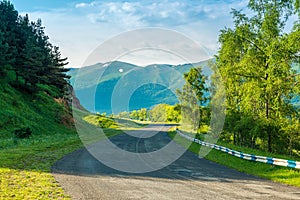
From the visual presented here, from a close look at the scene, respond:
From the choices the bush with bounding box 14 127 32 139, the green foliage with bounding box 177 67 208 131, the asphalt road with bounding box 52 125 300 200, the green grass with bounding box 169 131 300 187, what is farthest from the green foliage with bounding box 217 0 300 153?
the bush with bounding box 14 127 32 139

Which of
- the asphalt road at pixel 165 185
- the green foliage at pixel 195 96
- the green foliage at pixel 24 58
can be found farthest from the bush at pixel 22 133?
the green foliage at pixel 195 96

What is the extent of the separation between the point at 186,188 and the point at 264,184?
11.0ft

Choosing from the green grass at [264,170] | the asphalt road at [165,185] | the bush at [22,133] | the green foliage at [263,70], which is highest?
the green foliage at [263,70]

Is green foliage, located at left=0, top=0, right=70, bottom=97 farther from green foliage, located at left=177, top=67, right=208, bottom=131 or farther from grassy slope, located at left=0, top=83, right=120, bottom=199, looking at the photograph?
green foliage, located at left=177, top=67, right=208, bottom=131

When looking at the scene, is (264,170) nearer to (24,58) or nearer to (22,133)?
(22,133)

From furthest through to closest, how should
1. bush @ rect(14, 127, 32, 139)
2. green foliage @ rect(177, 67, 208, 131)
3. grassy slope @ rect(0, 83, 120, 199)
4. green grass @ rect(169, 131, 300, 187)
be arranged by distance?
green foliage @ rect(177, 67, 208, 131), bush @ rect(14, 127, 32, 139), green grass @ rect(169, 131, 300, 187), grassy slope @ rect(0, 83, 120, 199)

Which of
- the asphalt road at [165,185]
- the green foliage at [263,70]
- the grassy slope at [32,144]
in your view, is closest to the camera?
the asphalt road at [165,185]

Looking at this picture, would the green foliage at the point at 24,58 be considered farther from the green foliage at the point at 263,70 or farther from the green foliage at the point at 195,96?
the green foliage at the point at 263,70

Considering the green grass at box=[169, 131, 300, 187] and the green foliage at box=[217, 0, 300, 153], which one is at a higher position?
the green foliage at box=[217, 0, 300, 153]

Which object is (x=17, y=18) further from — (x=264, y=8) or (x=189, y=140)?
(x=264, y=8)

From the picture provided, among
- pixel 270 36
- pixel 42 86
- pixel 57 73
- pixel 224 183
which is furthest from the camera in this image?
pixel 57 73

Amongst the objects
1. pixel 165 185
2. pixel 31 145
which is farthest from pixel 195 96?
pixel 165 185

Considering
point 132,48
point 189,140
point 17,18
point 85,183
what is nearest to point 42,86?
point 17,18

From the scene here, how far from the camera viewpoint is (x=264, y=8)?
91.2ft
